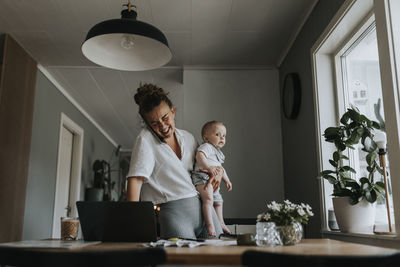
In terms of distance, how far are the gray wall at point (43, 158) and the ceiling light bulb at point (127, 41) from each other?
8.59 ft

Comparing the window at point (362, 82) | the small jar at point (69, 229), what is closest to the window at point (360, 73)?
the window at point (362, 82)

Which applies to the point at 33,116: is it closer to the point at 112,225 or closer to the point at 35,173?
the point at 35,173

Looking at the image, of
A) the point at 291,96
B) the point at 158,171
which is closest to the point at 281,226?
the point at 158,171

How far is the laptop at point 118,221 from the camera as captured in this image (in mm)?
1397

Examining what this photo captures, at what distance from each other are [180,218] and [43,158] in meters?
3.26

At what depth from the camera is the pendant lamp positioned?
195cm

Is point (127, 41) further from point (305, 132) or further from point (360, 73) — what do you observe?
point (305, 132)

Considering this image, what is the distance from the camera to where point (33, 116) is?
13.7 feet

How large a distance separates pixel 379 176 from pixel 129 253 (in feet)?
5.88

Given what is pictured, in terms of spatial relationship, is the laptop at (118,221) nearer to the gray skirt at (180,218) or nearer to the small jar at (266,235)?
the gray skirt at (180,218)

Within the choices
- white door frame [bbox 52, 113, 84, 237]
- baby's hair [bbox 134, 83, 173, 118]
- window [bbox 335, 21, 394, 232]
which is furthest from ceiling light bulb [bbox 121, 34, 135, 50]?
white door frame [bbox 52, 113, 84, 237]

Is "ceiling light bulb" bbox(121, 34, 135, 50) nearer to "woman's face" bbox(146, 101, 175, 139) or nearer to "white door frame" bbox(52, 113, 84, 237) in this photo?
"woman's face" bbox(146, 101, 175, 139)

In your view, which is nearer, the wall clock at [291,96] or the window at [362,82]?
the window at [362,82]

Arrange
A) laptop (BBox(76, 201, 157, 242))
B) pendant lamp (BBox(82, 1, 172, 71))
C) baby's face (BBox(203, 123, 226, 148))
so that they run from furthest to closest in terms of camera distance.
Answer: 1. baby's face (BBox(203, 123, 226, 148))
2. pendant lamp (BBox(82, 1, 172, 71))
3. laptop (BBox(76, 201, 157, 242))
